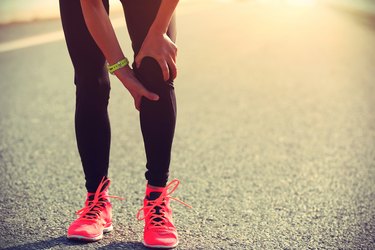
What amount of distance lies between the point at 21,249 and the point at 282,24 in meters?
7.97

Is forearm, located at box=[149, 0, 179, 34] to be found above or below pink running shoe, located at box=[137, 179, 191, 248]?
above

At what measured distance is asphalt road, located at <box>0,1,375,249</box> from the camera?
106 inches

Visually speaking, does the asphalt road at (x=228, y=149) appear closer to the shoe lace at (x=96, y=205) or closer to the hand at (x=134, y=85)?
the shoe lace at (x=96, y=205)

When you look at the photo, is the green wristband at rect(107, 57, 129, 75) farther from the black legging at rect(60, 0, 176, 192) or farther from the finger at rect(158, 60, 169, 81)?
the finger at rect(158, 60, 169, 81)

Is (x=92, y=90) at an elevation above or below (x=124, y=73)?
below

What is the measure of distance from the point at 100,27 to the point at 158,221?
0.84 meters

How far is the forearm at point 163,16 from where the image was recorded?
2.27 m

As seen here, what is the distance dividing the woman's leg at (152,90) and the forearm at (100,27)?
0.28 ft

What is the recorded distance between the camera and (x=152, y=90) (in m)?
2.32

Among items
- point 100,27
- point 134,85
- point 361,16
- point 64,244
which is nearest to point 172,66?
point 134,85

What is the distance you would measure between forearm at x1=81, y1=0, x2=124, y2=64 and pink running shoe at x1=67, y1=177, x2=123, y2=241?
0.60 metres

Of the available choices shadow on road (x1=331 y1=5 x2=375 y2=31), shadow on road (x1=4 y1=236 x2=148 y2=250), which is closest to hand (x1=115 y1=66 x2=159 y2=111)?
shadow on road (x1=4 y1=236 x2=148 y2=250)

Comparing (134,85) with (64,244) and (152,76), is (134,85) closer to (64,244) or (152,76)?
(152,76)

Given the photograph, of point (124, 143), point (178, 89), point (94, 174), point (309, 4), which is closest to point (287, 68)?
point (178, 89)
